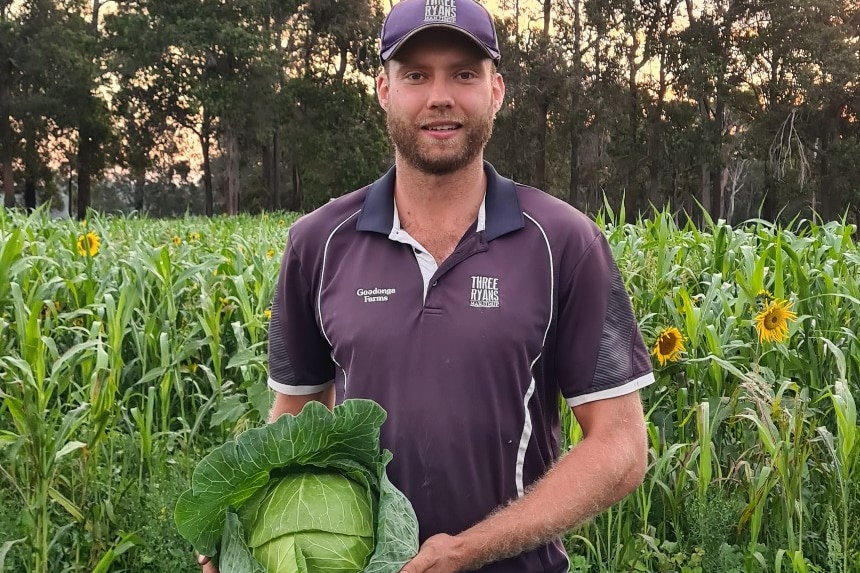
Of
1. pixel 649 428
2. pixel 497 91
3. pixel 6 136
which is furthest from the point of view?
pixel 6 136

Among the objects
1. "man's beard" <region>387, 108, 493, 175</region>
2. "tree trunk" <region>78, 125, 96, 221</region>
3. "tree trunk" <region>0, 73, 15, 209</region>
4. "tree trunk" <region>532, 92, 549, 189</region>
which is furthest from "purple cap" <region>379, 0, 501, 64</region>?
"tree trunk" <region>78, 125, 96, 221</region>

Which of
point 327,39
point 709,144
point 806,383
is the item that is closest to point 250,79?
point 327,39

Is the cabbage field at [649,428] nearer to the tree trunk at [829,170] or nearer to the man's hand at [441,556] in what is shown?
the man's hand at [441,556]

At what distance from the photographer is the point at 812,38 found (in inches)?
917

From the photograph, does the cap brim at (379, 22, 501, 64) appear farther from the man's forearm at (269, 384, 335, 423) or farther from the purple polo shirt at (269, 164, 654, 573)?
the man's forearm at (269, 384, 335, 423)

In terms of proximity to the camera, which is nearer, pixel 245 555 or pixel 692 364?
pixel 245 555

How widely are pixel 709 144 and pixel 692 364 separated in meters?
25.4

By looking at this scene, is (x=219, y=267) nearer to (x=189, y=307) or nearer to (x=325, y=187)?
(x=189, y=307)

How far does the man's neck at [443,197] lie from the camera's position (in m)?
1.59

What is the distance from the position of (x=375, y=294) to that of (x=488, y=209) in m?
0.29

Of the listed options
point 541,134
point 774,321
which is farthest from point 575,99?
point 774,321

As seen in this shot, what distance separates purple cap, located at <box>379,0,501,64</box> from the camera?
154 cm

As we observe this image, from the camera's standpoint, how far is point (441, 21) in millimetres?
1535

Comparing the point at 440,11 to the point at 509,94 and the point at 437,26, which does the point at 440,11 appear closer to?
the point at 437,26
